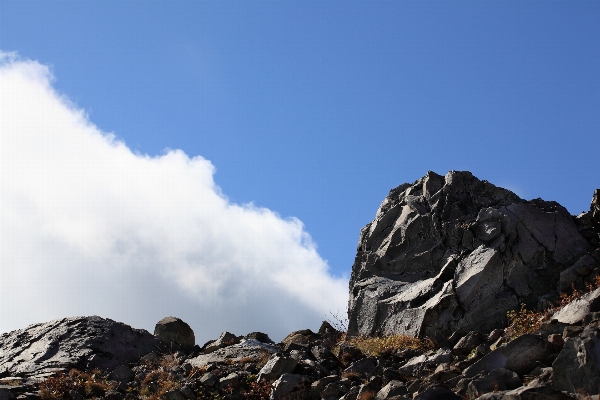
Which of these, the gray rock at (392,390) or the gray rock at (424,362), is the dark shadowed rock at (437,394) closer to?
the gray rock at (392,390)

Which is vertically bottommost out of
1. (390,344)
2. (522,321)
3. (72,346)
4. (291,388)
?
(291,388)

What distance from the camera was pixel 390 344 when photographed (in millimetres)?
21656

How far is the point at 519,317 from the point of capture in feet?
66.5

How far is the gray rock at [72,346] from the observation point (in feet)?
77.2

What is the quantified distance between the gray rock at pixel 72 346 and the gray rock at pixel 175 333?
40cm

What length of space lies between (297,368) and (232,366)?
3.08 metres

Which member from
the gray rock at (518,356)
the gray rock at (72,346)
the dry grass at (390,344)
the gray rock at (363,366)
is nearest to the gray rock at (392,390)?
the gray rock at (518,356)

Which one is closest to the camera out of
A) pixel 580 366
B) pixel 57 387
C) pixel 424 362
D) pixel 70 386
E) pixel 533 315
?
pixel 580 366

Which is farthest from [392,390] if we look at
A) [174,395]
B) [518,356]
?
[174,395]

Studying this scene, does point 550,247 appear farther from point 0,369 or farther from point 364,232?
point 0,369

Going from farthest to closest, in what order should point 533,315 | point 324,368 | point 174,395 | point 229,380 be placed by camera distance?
1. point 533,315
2. point 229,380
3. point 324,368
4. point 174,395

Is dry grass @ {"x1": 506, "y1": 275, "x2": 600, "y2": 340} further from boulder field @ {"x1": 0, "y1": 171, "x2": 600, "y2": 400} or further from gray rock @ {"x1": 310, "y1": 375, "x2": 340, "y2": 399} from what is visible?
gray rock @ {"x1": 310, "y1": 375, "x2": 340, "y2": 399}

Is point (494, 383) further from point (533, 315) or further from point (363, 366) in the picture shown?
point (533, 315)

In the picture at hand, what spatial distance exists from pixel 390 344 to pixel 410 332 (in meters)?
1.13
